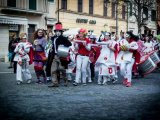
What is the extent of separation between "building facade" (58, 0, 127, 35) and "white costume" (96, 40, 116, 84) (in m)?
24.3

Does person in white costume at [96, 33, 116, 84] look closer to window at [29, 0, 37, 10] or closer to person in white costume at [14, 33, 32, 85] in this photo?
person in white costume at [14, 33, 32, 85]

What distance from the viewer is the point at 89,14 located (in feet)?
146

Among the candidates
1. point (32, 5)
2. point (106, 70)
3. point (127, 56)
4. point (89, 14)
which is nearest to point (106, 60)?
point (106, 70)

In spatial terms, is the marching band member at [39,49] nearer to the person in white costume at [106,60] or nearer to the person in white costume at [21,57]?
the person in white costume at [21,57]

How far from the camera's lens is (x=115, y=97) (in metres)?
11.2

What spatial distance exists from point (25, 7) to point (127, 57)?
23857mm

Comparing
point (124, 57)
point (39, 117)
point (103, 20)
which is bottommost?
point (39, 117)

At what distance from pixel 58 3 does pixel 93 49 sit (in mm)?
23259

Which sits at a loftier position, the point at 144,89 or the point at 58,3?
the point at 58,3

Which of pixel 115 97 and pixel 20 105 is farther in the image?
pixel 115 97

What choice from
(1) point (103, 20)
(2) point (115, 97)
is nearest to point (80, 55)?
(2) point (115, 97)

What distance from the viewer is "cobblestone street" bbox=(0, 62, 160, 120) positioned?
820cm

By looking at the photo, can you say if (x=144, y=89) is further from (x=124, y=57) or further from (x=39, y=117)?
(x=39, y=117)

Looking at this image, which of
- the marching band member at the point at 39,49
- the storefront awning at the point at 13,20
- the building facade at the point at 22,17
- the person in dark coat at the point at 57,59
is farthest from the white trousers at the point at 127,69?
the storefront awning at the point at 13,20
